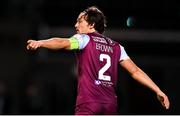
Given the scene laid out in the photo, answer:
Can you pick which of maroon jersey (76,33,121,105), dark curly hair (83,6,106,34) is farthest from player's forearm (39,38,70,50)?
dark curly hair (83,6,106,34)

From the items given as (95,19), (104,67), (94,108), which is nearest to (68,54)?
(95,19)

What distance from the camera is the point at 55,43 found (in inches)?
Answer: 312

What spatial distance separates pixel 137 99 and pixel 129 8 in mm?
2544

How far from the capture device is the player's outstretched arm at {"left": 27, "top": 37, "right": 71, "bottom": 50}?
7656 mm

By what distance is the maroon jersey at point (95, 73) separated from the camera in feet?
26.9

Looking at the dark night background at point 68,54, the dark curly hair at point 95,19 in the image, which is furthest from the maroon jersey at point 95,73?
the dark night background at point 68,54

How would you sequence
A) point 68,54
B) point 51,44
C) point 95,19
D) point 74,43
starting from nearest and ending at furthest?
point 51,44 → point 74,43 → point 95,19 → point 68,54

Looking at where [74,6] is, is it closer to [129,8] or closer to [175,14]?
[129,8]

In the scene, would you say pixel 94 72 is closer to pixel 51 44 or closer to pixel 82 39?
pixel 82 39

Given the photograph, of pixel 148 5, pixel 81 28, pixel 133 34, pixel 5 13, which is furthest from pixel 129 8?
pixel 81 28

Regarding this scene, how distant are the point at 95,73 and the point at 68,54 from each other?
40.4 feet

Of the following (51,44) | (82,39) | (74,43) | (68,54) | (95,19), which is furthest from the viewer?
(68,54)

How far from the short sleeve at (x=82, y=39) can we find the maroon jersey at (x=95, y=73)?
0.12 ft

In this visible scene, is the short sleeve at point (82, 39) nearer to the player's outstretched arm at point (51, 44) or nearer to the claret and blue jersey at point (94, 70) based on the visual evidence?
the claret and blue jersey at point (94, 70)
